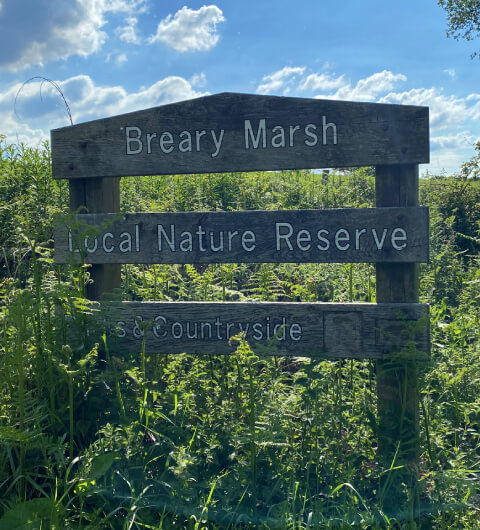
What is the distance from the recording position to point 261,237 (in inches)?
143

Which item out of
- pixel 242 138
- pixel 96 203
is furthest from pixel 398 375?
pixel 96 203

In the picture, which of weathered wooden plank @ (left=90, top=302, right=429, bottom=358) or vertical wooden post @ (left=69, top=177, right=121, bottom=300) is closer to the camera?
weathered wooden plank @ (left=90, top=302, right=429, bottom=358)

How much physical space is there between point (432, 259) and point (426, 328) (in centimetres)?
282

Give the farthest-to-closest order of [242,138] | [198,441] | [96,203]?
[96,203] < [242,138] < [198,441]

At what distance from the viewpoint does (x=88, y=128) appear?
399 centimetres

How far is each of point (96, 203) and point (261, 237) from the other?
135 cm

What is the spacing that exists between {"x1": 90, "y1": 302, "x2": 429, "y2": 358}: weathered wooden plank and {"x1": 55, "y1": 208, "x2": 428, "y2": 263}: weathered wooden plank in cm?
33

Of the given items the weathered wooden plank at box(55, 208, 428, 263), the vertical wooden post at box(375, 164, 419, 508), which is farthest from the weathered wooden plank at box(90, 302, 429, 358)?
the weathered wooden plank at box(55, 208, 428, 263)

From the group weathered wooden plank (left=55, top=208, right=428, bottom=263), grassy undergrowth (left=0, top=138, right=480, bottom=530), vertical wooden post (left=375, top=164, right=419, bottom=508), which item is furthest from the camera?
weathered wooden plank (left=55, top=208, right=428, bottom=263)

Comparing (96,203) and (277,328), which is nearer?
(277,328)

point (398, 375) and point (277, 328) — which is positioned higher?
point (277, 328)

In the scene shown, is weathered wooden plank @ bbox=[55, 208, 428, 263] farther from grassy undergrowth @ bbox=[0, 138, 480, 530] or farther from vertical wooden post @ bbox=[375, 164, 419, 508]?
grassy undergrowth @ bbox=[0, 138, 480, 530]

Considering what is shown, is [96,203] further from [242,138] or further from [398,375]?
[398,375]

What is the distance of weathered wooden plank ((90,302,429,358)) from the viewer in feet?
11.4
